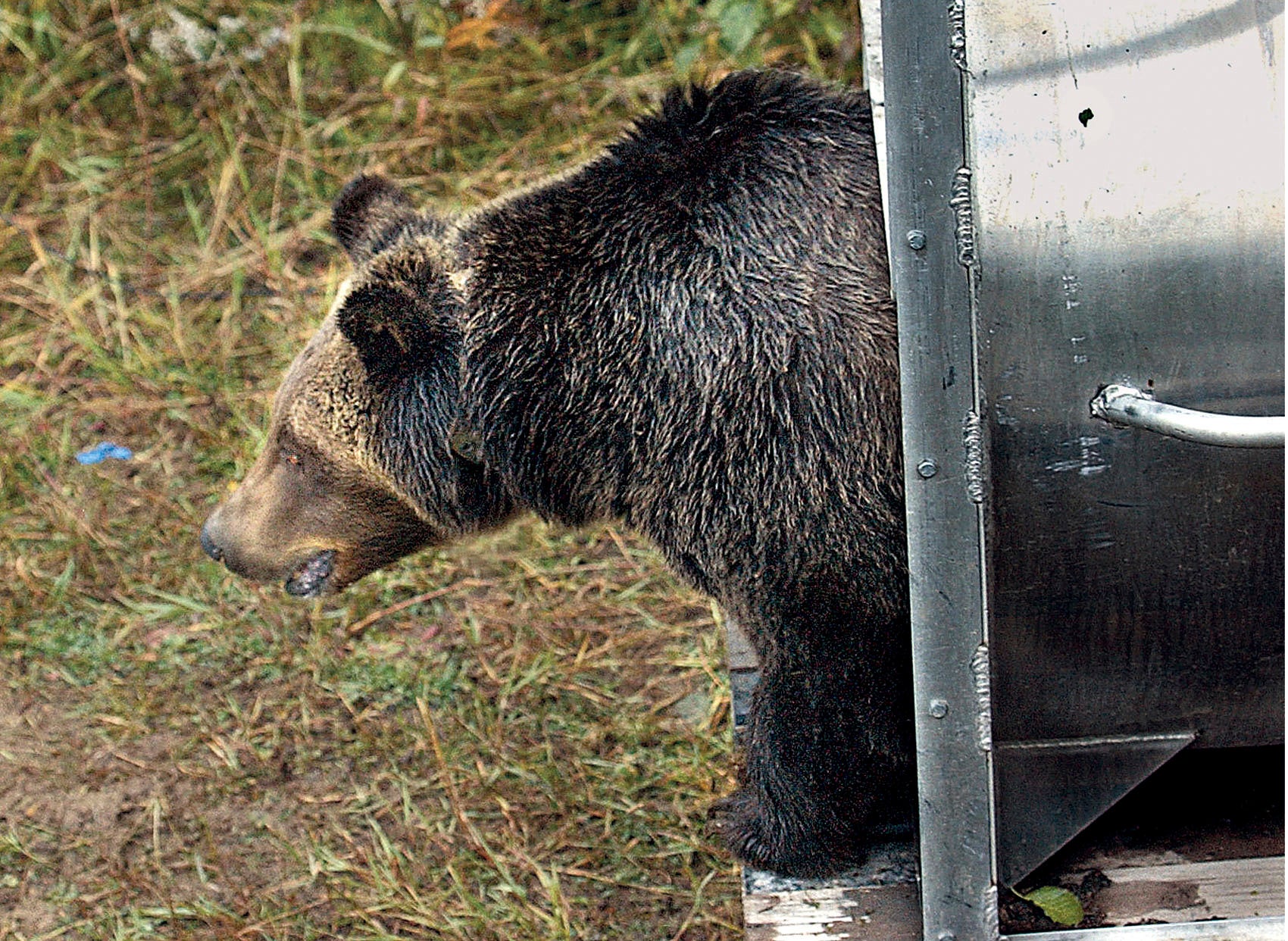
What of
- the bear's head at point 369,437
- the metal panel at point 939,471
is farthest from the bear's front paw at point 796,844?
the bear's head at point 369,437

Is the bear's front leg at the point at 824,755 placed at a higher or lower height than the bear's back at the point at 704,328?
lower

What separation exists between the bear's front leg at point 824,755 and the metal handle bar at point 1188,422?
769 millimetres

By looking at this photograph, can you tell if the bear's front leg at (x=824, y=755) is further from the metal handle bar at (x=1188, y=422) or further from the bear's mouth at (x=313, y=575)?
the bear's mouth at (x=313, y=575)

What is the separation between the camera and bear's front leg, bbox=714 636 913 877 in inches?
120

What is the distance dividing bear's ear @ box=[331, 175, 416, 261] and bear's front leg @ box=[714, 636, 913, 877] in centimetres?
137

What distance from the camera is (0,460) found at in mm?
5504

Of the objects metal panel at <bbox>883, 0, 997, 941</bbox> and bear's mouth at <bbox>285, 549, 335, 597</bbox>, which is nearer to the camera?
metal panel at <bbox>883, 0, 997, 941</bbox>

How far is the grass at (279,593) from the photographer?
3.93m

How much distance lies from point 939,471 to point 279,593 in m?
3.14

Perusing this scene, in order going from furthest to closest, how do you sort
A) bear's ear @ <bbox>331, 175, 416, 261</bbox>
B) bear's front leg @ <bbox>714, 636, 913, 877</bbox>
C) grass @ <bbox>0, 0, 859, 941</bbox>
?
grass @ <bbox>0, 0, 859, 941</bbox>, bear's ear @ <bbox>331, 175, 416, 261</bbox>, bear's front leg @ <bbox>714, 636, 913, 877</bbox>

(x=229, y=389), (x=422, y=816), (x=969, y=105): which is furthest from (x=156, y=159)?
(x=969, y=105)

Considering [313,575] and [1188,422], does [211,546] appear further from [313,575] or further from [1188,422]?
[1188,422]

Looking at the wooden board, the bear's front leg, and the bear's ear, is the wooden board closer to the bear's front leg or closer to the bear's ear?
the bear's front leg

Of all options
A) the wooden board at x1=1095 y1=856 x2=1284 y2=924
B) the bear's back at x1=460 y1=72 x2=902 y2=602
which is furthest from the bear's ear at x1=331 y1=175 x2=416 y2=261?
the wooden board at x1=1095 y1=856 x2=1284 y2=924
